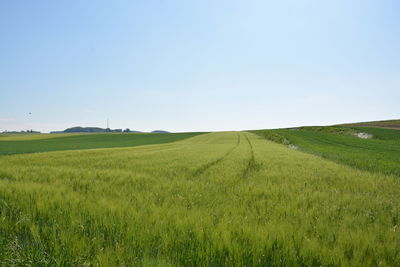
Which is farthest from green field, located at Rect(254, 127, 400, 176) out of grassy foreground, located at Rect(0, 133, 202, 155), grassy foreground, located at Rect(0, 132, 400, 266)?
grassy foreground, located at Rect(0, 133, 202, 155)

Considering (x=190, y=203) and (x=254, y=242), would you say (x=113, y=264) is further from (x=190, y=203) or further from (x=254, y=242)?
(x=190, y=203)

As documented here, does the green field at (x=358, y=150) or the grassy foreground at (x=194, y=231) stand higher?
the grassy foreground at (x=194, y=231)

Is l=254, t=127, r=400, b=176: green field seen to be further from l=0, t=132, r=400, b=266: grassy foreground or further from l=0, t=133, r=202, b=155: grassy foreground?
l=0, t=133, r=202, b=155: grassy foreground

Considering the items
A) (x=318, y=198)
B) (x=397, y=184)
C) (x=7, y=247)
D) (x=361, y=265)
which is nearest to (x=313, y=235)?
(x=361, y=265)

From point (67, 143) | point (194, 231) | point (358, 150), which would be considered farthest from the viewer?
point (67, 143)

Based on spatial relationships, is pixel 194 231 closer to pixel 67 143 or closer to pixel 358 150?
pixel 358 150

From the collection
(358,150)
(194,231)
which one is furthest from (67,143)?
(358,150)

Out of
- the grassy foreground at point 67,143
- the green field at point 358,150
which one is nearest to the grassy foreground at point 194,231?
the green field at point 358,150

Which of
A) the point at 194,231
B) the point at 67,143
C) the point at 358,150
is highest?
the point at 67,143

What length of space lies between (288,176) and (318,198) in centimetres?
262

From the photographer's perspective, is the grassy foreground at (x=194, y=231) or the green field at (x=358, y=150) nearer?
the grassy foreground at (x=194, y=231)

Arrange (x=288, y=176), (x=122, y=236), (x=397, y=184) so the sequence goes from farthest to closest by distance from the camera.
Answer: (x=288, y=176), (x=397, y=184), (x=122, y=236)

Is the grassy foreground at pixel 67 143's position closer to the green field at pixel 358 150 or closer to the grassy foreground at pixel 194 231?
the grassy foreground at pixel 194 231

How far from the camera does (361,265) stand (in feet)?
6.30
